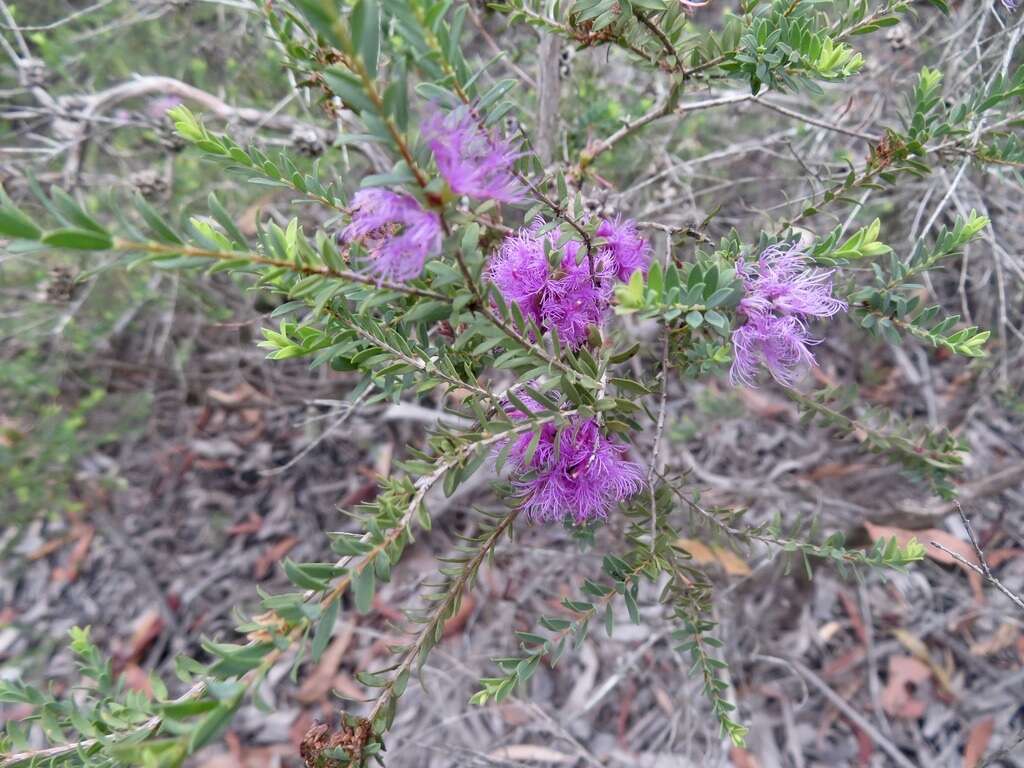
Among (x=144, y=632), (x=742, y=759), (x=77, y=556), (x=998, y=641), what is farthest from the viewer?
(x=77, y=556)

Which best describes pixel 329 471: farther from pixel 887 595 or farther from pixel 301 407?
pixel 887 595

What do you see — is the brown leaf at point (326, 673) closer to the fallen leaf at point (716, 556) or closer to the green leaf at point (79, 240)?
the fallen leaf at point (716, 556)

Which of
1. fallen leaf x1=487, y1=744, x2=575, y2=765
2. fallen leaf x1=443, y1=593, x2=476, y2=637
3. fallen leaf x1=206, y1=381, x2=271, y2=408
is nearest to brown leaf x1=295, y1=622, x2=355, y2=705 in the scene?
fallen leaf x1=443, y1=593, x2=476, y2=637

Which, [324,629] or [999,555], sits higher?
[324,629]

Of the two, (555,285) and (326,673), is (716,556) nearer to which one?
(555,285)

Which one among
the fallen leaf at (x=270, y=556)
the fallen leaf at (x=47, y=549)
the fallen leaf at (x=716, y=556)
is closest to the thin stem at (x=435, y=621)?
the fallen leaf at (x=716, y=556)

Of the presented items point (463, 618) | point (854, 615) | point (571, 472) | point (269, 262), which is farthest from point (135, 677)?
point (854, 615)

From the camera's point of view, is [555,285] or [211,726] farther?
[555,285]
